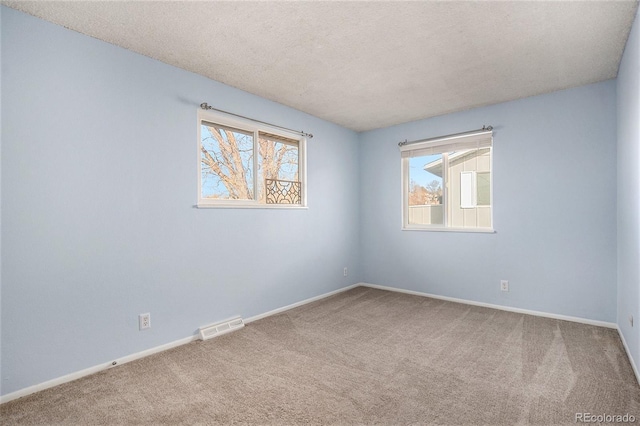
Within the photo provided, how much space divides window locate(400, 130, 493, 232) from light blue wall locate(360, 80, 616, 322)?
0.14m

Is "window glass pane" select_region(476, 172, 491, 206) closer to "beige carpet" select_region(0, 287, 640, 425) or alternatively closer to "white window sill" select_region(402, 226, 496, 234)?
"white window sill" select_region(402, 226, 496, 234)

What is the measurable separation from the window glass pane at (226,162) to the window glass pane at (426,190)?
229 centimetres

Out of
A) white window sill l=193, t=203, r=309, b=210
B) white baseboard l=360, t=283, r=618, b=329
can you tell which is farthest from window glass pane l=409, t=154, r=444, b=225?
white window sill l=193, t=203, r=309, b=210

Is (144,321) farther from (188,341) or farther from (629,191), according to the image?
(629,191)

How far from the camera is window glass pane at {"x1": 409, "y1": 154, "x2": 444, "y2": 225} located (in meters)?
4.18

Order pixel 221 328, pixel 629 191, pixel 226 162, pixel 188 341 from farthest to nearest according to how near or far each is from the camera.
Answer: pixel 226 162 → pixel 221 328 → pixel 188 341 → pixel 629 191

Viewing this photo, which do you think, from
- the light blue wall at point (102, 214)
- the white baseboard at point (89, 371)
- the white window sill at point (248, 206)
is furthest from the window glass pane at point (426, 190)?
the white baseboard at point (89, 371)

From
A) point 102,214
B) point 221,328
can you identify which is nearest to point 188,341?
point 221,328

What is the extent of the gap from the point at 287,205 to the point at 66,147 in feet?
6.86

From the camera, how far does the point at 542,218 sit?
10.9ft

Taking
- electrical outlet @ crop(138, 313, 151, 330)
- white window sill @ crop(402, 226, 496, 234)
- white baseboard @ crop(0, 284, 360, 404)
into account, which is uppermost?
white window sill @ crop(402, 226, 496, 234)

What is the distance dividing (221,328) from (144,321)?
678 mm

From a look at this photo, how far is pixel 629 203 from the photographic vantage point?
229 cm

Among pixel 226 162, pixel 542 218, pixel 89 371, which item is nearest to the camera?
pixel 89 371
